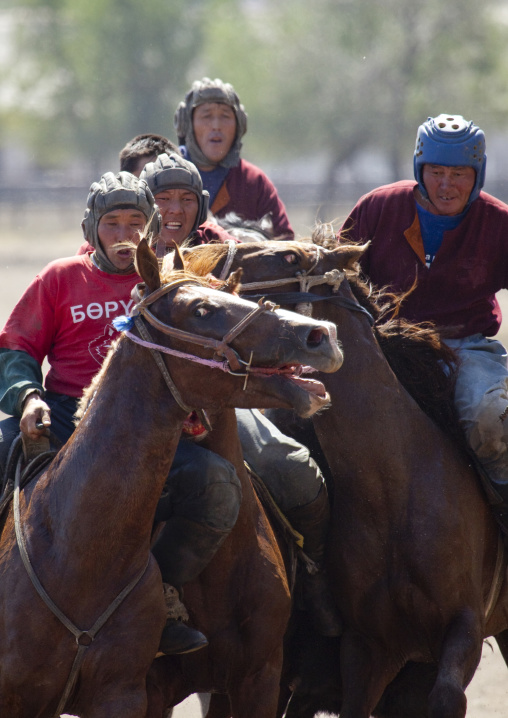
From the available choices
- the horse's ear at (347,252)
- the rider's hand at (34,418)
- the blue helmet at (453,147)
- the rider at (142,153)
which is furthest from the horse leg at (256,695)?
the rider at (142,153)

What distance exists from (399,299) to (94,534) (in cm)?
199

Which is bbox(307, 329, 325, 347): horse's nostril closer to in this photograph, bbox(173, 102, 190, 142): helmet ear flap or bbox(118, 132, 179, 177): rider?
bbox(118, 132, 179, 177): rider

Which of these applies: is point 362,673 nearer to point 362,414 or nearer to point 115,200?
point 362,414

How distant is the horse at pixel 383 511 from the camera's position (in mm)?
4406

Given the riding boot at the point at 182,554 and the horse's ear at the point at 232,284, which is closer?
the horse's ear at the point at 232,284

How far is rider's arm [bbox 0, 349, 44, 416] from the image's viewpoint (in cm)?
396

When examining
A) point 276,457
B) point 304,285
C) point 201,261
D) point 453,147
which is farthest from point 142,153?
point 201,261

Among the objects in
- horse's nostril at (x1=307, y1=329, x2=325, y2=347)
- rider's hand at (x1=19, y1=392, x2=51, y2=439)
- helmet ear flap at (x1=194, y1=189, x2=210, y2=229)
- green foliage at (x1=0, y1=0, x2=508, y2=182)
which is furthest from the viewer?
green foliage at (x1=0, y1=0, x2=508, y2=182)

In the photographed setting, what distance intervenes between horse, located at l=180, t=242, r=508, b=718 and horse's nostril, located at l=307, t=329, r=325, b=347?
1093 millimetres

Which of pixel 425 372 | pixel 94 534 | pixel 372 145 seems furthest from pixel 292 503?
pixel 372 145

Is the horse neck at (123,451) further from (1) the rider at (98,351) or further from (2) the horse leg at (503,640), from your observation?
(2) the horse leg at (503,640)

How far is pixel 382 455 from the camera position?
4.54 m

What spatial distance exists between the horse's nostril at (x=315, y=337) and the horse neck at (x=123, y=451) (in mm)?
534

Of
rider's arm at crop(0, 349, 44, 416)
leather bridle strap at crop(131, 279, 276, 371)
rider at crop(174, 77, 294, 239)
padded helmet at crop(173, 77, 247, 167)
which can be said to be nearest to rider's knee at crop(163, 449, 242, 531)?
rider's arm at crop(0, 349, 44, 416)
